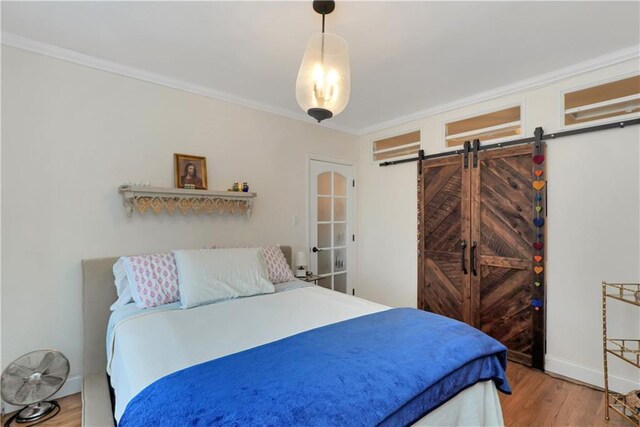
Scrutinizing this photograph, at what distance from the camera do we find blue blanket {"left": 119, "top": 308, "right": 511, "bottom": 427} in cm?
102

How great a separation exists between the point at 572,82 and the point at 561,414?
2518 millimetres

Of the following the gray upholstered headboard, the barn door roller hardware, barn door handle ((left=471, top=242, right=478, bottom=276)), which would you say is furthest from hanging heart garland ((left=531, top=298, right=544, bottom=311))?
the gray upholstered headboard

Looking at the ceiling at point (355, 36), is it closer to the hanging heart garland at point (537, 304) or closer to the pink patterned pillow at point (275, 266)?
the pink patterned pillow at point (275, 266)

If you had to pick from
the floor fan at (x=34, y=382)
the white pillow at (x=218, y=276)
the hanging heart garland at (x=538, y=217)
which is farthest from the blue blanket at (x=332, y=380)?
the floor fan at (x=34, y=382)

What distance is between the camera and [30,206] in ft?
7.06

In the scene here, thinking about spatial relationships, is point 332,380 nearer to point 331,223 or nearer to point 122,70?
point 122,70

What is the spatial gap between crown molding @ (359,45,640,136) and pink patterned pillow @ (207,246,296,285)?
225 centimetres

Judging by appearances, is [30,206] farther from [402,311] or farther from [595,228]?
[595,228]

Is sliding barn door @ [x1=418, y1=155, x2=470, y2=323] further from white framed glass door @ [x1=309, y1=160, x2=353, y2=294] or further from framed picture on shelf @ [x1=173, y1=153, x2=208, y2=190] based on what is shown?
framed picture on shelf @ [x1=173, y1=153, x2=208, y2=190]

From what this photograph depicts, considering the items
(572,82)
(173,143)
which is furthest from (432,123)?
(173,143)

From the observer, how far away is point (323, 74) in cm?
161

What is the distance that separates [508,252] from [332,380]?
2.42 metres

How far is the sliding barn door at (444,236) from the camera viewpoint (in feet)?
Answer: 10.5

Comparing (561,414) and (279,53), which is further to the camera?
(279,53)
